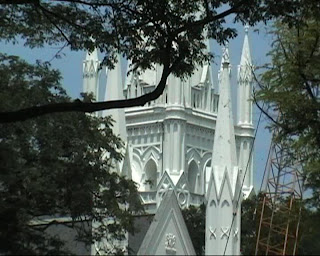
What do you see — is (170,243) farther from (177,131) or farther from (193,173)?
(193,173)

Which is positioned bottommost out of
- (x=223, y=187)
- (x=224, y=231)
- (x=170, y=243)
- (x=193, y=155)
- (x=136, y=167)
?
(x=170, y=243)

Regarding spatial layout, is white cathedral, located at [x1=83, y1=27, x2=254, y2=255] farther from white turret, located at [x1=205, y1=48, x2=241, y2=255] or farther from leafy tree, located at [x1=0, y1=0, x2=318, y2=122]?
leafy tree, located at [x1=0, y1=0, x2=318, y2=122]

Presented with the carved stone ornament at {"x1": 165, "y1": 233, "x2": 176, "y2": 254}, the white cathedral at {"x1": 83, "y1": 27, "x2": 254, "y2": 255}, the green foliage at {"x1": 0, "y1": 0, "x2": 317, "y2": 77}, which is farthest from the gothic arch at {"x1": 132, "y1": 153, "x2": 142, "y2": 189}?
the green foliage at {"x1": 0, "y1": 0, "x2": 317, "y2": 77}

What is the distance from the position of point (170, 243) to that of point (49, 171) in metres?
8.85

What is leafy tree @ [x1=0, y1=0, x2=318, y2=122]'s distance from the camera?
41.2ft

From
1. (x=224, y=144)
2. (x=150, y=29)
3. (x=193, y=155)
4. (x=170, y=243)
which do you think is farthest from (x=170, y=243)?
(x=193, y=155)

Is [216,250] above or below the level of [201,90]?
below

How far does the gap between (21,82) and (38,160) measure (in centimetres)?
192

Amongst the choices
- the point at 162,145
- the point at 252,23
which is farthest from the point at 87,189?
the point at 162,145

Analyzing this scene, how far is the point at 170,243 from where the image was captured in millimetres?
28250

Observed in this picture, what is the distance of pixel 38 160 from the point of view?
20297 millimetres

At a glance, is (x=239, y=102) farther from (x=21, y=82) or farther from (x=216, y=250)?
(x=21, y=82)

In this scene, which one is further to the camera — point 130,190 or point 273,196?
point 273,196

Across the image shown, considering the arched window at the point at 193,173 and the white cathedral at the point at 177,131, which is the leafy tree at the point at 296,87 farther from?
the arched window at the point at 193,173
